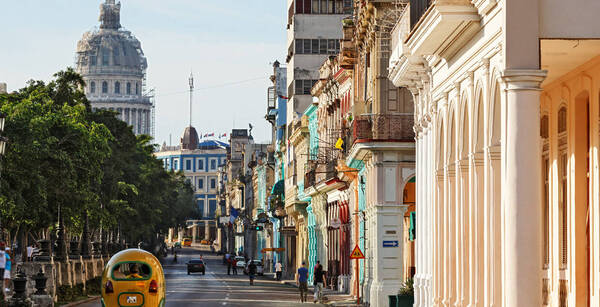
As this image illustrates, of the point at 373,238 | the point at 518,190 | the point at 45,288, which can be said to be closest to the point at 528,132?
the point at 518,190

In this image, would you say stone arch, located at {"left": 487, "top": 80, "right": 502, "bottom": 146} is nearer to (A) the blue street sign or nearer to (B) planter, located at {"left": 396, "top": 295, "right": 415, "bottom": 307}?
(B) planter, located at {"left": 396, "top": 295, "right": 415, "bottom": 307}

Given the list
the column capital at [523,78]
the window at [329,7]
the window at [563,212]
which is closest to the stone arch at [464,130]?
the window at [563,212]

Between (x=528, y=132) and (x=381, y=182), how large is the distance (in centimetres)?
2866

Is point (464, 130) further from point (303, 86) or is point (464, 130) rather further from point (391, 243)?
point (303, 86)

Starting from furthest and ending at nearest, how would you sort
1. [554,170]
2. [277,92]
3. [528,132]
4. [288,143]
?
[277,92], [288,143], [554,170], [528,132]

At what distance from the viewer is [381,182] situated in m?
47.7

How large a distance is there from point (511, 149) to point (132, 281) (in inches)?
599

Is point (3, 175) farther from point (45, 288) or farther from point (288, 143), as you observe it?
point (288, 143)

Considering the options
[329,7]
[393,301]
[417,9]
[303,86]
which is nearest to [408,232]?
[393,301]

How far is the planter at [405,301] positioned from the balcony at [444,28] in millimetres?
10130

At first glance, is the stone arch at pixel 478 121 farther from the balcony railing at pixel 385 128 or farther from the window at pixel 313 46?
the window at pixel 313 46

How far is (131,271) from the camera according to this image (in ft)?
107

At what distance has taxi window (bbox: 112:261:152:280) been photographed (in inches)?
1282

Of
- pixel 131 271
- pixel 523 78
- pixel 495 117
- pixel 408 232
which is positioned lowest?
pixel 131 271
